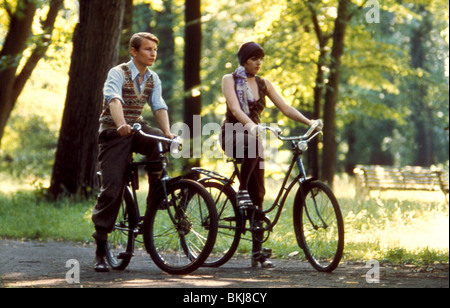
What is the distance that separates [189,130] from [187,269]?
30.2 ft

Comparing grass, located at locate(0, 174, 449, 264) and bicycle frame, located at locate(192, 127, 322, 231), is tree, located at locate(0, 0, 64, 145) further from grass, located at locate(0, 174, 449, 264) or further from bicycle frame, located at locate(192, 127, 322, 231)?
bicycle frame, located at locate(192, 127, 322, 231)

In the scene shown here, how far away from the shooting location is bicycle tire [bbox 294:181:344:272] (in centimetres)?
635

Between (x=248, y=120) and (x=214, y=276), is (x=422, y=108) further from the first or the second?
(x=214, y=276)

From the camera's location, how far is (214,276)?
20.6ft

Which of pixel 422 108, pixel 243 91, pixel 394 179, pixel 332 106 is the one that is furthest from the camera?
pixel 422 108

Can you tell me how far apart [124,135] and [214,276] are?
1380 millimetres

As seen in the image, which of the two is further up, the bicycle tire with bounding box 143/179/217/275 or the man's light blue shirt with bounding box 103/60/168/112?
the man's light blue shirt with bounding box 103/60/168/112

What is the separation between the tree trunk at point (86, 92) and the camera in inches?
463

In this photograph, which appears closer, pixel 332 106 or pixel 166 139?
pixel 166 139

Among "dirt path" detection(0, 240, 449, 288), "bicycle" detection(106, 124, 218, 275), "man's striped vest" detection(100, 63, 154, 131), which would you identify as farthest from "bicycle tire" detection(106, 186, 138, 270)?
"man's striped vest" detection(100, 63, 154, 131)

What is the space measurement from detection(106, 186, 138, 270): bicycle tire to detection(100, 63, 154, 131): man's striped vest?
2.08 feet

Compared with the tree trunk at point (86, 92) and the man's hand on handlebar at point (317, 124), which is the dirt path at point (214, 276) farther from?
the tree trunk at point (86, 92)

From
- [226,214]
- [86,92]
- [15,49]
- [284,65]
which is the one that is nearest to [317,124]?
[226,214]

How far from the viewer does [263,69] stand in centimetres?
1769
